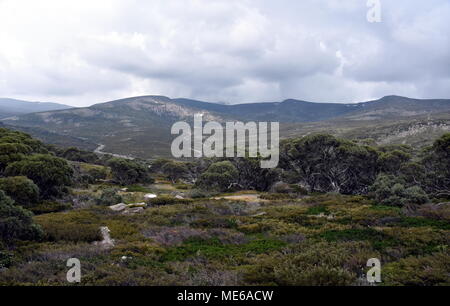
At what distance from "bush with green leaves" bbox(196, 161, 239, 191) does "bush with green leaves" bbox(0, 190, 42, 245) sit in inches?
890

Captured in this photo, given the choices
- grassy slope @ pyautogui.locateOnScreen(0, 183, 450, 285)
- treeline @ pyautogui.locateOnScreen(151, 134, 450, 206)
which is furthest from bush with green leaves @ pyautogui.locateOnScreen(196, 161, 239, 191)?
grassy slope @ pyautogui.locateOnScreen(0, 183, 450, 285)

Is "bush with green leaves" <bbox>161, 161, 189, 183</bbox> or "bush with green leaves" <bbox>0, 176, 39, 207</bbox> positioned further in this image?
"bush with green leaves" <bbox>161, 161, 189, 183</bbox>

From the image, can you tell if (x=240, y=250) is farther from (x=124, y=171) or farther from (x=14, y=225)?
(x=124, y=171)

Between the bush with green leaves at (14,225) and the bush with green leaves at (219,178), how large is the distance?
2261 centimetres

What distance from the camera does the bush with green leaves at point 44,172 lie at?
21672 mm

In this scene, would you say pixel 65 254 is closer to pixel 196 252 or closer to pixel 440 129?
pixel 196 252

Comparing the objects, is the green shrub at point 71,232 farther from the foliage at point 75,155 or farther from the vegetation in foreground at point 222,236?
the foliage at point 75,155

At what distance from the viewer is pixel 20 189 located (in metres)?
18.2

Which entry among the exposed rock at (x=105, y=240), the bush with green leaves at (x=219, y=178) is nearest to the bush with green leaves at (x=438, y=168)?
the bush with green leaves at (x=219, y=178)

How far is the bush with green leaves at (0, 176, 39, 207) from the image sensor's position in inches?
696

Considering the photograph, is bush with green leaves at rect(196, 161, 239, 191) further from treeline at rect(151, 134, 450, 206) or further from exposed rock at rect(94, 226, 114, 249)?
exposed rock at rect(94, 226, 114, 249)

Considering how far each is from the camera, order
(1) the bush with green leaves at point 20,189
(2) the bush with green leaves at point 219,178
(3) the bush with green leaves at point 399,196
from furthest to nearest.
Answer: (2) the bush with green leaves at point 219,178 < (3) the bush with green leaves at point 399,196 < (1) the bush with green leaves at point 20,189
